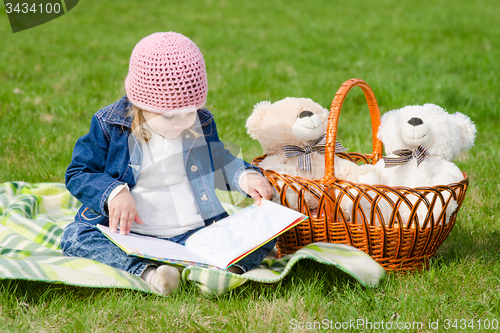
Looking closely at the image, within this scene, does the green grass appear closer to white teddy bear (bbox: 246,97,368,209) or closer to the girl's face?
the girl's face

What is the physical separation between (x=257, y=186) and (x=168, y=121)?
449 mm

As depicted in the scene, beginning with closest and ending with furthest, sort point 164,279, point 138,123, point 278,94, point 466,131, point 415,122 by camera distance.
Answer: point 164,279
point 138,123
point 415,122
point 466,131
point 278,94

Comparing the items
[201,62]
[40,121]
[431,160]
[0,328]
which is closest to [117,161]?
[201,62]

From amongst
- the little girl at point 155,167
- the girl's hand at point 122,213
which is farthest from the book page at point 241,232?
the girl's hand at point 122,213

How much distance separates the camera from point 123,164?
1.90 m

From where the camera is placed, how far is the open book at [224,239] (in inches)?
64.8

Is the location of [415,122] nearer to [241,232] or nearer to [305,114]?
[305,114]

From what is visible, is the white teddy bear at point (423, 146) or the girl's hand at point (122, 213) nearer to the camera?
the girl's hand at point (122, 213)

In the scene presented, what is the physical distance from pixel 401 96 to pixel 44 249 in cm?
299

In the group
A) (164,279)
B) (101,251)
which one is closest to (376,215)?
(164,279)

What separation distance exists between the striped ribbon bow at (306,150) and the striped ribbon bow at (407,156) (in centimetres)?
23

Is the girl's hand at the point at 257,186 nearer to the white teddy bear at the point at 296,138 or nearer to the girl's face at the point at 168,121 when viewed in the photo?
the white teddy bear at the point at 296,138

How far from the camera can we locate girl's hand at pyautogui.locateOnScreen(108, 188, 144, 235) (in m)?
1.73

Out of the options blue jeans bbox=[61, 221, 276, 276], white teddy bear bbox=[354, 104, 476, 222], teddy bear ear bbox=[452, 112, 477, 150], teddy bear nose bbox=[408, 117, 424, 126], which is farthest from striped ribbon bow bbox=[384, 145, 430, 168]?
blue jeans bbox=[61, 221, 276, 276]
